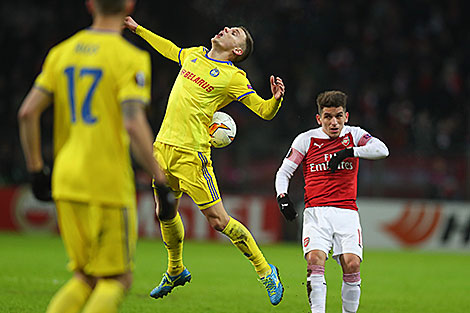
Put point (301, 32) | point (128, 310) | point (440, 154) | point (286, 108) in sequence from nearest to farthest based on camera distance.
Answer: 1. point (128, 310)
2. point (440, 154)
3. point (286, 108)
4. point (301, 32)

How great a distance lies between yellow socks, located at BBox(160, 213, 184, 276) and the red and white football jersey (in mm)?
1256

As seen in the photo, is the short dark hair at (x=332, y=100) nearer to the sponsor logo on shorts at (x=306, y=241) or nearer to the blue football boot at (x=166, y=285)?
the sponsor logo on shorts at (x=306, y=241)

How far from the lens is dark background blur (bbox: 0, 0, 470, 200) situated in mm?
15359

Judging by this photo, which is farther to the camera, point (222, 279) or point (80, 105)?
point (222, 279)

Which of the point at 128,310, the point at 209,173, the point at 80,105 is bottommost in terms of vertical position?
the point at 128,310

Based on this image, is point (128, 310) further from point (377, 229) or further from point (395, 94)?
point (395, 94)

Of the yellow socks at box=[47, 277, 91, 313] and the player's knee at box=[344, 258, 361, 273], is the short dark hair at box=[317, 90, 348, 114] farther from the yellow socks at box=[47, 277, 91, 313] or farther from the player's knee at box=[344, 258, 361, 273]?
the yellow socks at box=[47, 277, 91, 313]

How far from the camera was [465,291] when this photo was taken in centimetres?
921

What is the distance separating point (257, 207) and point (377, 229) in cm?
266

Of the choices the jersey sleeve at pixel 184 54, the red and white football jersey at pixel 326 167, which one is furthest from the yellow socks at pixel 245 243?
the jersey sleeve at pixel 184 54

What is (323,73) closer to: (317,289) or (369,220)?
(369,220)

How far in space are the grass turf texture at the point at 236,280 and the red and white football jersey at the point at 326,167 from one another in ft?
4.70

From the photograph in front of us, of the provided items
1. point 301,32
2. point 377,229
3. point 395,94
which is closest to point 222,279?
point 377,229

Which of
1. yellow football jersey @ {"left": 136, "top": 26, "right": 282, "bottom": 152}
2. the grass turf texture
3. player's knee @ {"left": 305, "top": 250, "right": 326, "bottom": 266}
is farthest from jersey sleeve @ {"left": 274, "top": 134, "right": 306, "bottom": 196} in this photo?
the grass turf texture
